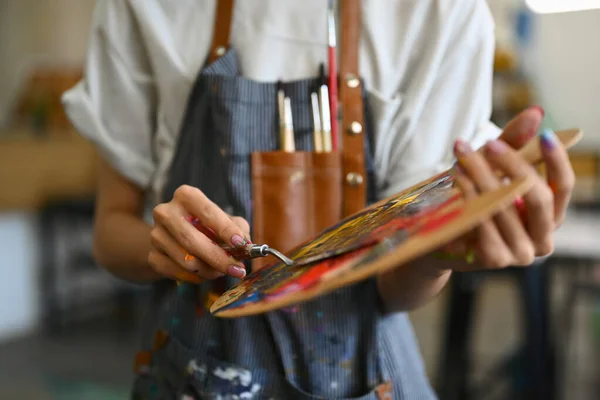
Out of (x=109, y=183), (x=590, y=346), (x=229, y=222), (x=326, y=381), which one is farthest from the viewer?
(x=590, y=346)

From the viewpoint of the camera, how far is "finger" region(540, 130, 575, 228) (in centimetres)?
45

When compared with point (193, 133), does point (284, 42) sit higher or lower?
higher

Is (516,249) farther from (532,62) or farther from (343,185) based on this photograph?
(532,62)

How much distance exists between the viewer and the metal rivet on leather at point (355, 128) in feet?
2.64

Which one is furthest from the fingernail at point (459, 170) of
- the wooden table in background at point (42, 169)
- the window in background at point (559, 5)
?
the window in background at point (559, 5)

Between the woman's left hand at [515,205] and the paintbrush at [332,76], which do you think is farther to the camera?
the paintbrush at [332,76]

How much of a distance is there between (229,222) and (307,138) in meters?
0.27

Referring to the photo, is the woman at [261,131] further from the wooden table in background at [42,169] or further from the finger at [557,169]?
the wooden table in background at [42,169]

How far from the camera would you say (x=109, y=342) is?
11.7 ft

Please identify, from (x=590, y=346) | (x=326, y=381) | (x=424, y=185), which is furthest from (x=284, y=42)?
(x=590, y=346)

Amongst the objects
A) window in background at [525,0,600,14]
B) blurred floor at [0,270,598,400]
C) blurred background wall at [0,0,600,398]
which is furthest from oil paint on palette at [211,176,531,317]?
window in background at [525,0,600,14]

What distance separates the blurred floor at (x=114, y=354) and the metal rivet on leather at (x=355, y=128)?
2.13 m

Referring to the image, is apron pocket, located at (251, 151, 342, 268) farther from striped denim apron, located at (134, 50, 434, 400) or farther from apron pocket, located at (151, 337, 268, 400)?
apron pocket, located at (151, 337, 268, 400)

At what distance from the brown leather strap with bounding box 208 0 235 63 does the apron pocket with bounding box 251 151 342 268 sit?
175mm
